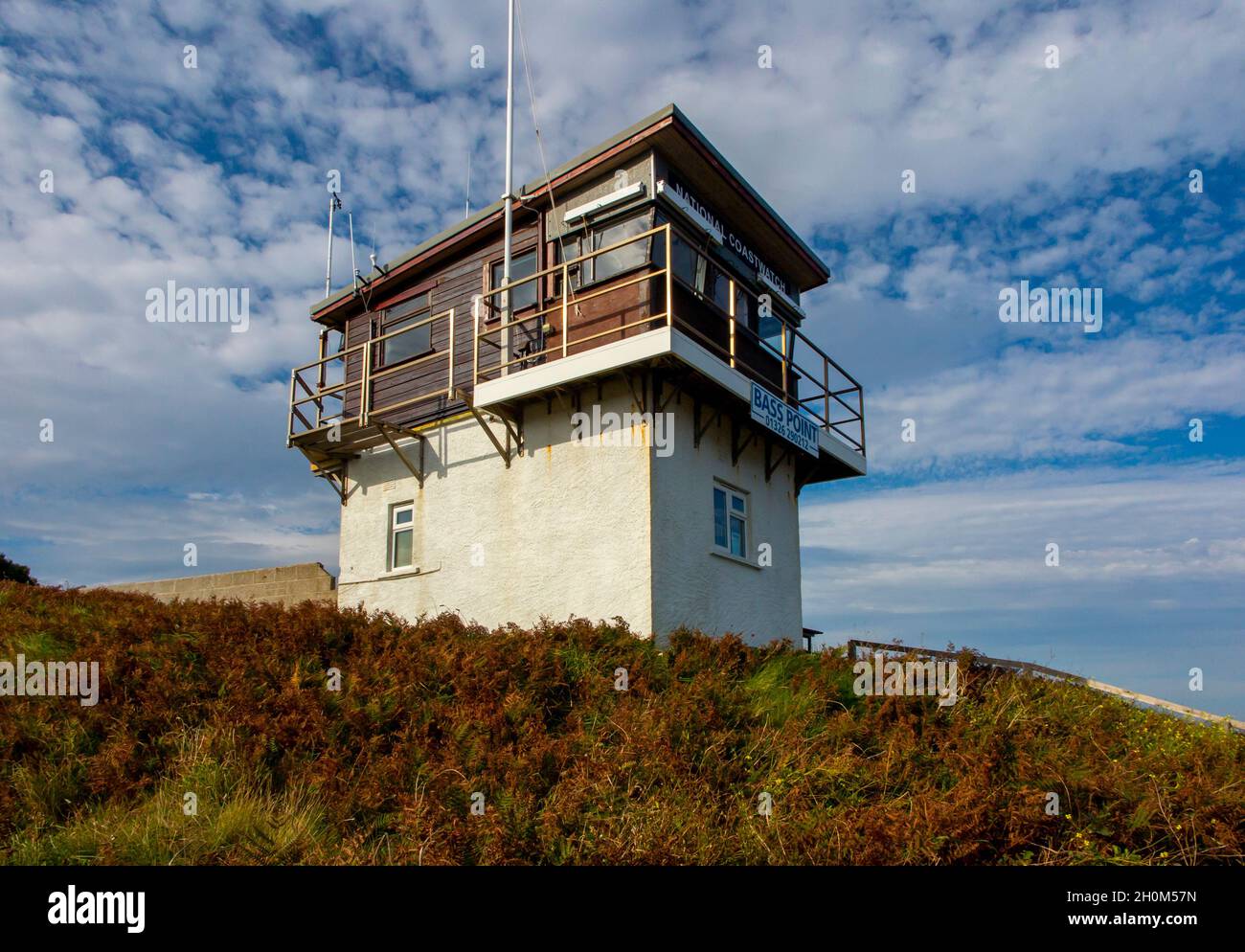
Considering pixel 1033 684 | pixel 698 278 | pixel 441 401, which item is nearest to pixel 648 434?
pixel 698 278

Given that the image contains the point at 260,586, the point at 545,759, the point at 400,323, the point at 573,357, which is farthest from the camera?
the point at 260,586

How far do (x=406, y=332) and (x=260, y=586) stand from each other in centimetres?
678

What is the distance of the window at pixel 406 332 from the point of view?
18891mm

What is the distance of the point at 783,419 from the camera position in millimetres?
16328

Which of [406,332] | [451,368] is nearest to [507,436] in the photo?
[451,368]

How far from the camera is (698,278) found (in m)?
16.7

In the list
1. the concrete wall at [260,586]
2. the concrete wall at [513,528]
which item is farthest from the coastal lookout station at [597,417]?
the concrete wall at [260,586]

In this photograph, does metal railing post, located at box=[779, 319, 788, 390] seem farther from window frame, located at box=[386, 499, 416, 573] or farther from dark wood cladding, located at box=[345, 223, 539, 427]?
window frame, located at box=[386, 499, 416, 573]

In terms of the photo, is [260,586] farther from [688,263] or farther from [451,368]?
[688,263]

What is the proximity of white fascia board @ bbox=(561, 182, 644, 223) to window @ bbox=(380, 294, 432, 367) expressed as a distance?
3986 millimetres

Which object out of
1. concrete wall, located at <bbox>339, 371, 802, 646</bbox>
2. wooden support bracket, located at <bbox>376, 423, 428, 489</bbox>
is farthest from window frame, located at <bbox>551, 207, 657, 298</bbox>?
wooden support bracket, located at <bbox>376, 423, 428, 489</bbox>

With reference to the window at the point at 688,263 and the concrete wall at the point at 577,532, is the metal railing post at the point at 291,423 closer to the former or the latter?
the concrete wall at the point at 577,532

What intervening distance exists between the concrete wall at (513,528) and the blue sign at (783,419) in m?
2.41
